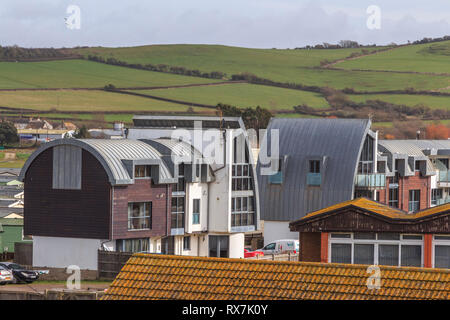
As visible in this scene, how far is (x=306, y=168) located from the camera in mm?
79250

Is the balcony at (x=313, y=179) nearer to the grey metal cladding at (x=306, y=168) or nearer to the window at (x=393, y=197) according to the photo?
the grey metal cladding at (x=306, y=168)

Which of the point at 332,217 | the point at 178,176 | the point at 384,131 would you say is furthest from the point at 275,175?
the point at 384,131

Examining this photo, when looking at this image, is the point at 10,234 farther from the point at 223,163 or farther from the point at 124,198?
the point at 223,163

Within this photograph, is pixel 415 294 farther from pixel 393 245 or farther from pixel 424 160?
pixel 424 160

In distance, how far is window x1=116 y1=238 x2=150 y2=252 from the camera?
6116 centimetres

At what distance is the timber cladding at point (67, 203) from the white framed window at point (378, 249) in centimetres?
2531

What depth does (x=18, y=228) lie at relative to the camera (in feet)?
231

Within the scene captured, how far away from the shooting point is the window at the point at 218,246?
68.9m

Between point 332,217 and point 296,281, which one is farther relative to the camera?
point 332,217

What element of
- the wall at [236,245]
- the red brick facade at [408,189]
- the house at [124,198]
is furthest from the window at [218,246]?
the red brick facade at [408,189]

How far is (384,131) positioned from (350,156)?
77.1 meters

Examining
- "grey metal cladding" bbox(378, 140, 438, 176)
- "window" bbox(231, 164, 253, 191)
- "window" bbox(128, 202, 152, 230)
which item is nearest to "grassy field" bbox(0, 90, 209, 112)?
"grey metal cladding" bbox(378, 140, 438, 176)

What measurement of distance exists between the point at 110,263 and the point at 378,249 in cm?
2440

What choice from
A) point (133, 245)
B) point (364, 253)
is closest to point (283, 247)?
Answer: point (133, 245)
